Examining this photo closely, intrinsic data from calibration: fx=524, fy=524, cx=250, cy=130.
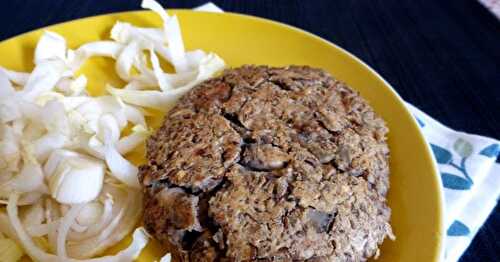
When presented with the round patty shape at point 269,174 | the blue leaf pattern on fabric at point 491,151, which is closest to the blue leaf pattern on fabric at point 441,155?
the blue leaf pattern on fabric at point 491,151

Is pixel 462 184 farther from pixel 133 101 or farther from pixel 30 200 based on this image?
pixel 30 200

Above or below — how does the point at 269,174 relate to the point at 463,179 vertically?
above

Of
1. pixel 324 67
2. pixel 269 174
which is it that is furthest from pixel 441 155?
pixel 269 174

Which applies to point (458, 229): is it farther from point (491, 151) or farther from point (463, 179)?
point (491, 151)

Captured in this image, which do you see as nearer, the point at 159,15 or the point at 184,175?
the point at 184,175

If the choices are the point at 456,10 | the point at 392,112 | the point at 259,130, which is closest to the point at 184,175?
the point at 259,130

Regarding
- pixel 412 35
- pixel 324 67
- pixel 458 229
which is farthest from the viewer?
pixel 412 35
